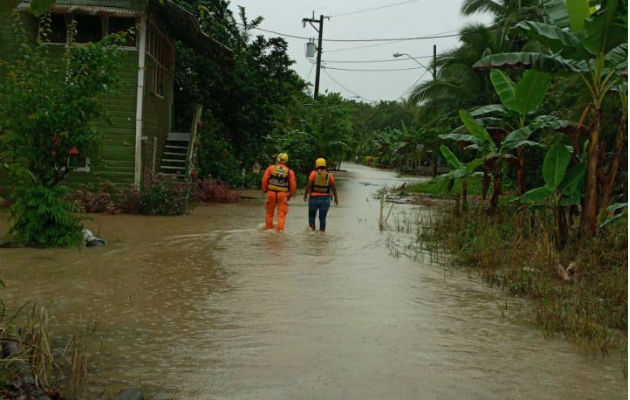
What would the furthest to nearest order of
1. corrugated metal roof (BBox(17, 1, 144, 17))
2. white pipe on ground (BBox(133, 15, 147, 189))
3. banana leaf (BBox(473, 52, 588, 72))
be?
1. white pipe on ground (BBox(133, 15, 147, 189))
2. corrugated metal roof (BBox(17, 1, 144, 17))
3. banana leaf (BBox(473, 52, 588, 72))

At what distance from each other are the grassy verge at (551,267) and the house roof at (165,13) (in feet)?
29.0

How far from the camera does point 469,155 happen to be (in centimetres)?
3041

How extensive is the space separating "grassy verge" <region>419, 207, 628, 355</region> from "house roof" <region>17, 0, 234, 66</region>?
8826 mm

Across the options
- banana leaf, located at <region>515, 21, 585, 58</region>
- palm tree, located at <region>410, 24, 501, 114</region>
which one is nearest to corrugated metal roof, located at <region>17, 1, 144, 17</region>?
banana leaf, located at <region>515, 21, 585, 58</region>

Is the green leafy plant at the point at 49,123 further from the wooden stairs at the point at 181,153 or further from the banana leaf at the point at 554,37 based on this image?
the wooden stairs at the point at 181,153

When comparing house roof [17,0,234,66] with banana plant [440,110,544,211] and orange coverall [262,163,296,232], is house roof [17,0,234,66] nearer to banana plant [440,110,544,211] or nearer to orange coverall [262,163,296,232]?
orange coverall [262,163,296,232]

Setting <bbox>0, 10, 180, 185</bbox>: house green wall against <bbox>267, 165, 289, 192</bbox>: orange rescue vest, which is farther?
<bbox>0, 10, 180, 185</bbox>: house green wall

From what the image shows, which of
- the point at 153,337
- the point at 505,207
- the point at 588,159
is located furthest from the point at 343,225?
the point at 153,337

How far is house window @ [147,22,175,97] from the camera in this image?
1944 centimetres

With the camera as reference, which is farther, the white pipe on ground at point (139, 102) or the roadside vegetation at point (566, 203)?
the white pipe on ground at point (139, 102)

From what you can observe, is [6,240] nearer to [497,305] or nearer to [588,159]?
[497,305]

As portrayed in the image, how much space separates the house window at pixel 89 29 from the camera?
1883cm

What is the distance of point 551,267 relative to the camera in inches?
399

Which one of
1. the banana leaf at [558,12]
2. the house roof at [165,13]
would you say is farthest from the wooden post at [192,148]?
the banana leaf at [558,12]
